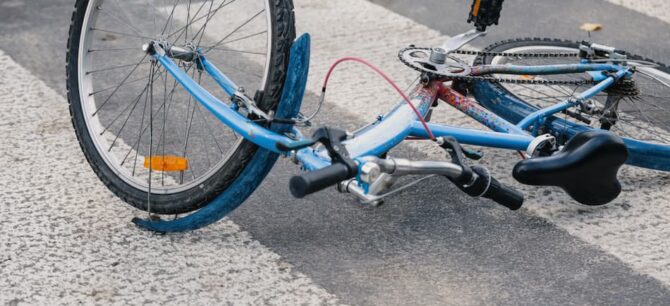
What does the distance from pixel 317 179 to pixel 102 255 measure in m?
1.03

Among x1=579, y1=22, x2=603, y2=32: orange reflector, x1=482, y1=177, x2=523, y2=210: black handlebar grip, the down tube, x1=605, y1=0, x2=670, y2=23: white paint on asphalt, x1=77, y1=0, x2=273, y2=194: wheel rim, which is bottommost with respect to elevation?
x1=77, y1=0, x2=273, y2=194: wheel rim

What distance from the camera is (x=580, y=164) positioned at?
3.13m

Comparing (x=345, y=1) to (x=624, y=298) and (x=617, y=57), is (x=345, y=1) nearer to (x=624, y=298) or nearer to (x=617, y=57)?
(x=617, y=57)

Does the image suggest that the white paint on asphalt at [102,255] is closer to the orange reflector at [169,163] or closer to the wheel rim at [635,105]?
the orange reflector at [169,163]

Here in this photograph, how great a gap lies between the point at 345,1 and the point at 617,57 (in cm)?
255

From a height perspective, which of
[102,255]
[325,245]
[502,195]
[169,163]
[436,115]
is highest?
[502,195]

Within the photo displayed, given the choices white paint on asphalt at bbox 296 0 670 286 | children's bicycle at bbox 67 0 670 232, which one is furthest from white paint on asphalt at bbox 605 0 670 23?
children's bicycle at bbox 67 0 670 232

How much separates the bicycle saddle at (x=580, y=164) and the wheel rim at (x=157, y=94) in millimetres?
892

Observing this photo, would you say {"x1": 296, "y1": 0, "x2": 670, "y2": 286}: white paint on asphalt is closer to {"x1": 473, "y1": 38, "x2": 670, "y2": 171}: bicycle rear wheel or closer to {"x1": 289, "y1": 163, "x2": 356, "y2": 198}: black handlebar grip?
{"x1": 473, "y1": 38, "x2": 670, "y2": 171}: bicycle rear wheel

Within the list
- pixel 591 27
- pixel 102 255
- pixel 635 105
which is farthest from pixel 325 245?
pixel 591 27

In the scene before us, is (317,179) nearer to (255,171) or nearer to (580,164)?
(255,171)

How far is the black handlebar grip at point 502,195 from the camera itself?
3070mm

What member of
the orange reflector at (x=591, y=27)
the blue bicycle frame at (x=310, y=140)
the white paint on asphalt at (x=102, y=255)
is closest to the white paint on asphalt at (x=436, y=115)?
the blue bicycle frame at (x=310, y=140)

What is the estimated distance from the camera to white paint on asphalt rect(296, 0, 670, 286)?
3.64 meters
